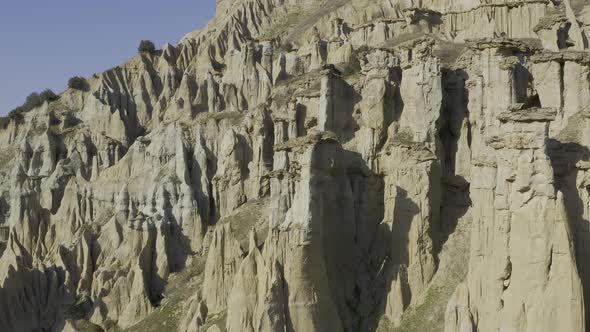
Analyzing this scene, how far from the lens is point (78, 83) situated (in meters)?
75.6

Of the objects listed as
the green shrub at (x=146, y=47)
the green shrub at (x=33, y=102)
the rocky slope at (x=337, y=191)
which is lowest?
the rocky slope at (x=337, y=191)

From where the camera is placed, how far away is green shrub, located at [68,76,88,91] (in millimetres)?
75544

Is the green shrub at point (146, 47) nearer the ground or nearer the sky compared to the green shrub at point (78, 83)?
nearer the sky

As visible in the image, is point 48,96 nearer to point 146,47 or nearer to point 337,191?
point 146,47

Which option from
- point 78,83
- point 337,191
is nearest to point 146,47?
point 78,83

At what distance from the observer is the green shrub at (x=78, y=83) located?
75.5 metres

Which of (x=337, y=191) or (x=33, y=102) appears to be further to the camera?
(x=33, y=102)

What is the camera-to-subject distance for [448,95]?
41.2 meters

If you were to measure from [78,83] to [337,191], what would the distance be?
47008 mm

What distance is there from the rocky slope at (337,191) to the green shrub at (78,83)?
518 centimetres

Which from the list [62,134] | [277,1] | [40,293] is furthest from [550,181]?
[277,1]

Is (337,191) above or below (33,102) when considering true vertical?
below

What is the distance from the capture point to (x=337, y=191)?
37125 mm

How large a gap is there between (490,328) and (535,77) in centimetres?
1369
